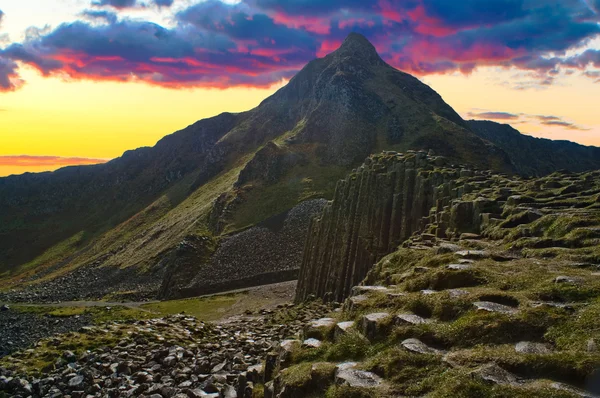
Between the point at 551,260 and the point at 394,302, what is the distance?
607 cm

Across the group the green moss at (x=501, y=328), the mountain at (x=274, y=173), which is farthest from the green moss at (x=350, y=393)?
the mountain at (x=274, y=173)

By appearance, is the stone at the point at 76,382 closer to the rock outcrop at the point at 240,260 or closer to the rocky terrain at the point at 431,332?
the rocky terrain at the point at 431,332

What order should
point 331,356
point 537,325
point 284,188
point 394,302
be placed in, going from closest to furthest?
point 537,325 < point 331,356 < point 394,302 < point 284,188

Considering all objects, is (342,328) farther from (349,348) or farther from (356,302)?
(356,302)

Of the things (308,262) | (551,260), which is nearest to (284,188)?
(308,262)

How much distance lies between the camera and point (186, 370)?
23.8m

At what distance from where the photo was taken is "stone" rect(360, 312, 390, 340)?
43.0ft

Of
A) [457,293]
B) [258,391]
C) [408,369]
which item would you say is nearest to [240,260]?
[258,391]

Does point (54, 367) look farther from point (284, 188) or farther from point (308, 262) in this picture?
point (284, 188)

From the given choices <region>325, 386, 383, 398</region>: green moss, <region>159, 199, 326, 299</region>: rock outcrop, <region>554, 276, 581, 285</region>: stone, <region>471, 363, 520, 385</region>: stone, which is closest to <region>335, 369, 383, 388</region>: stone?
<region>325, 386, 383, 398</region>: green moss

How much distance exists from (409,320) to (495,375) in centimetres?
357

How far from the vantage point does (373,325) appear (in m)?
13.2

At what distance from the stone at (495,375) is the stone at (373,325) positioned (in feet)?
12.1

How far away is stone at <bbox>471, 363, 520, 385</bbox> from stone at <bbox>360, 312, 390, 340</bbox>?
368cm
